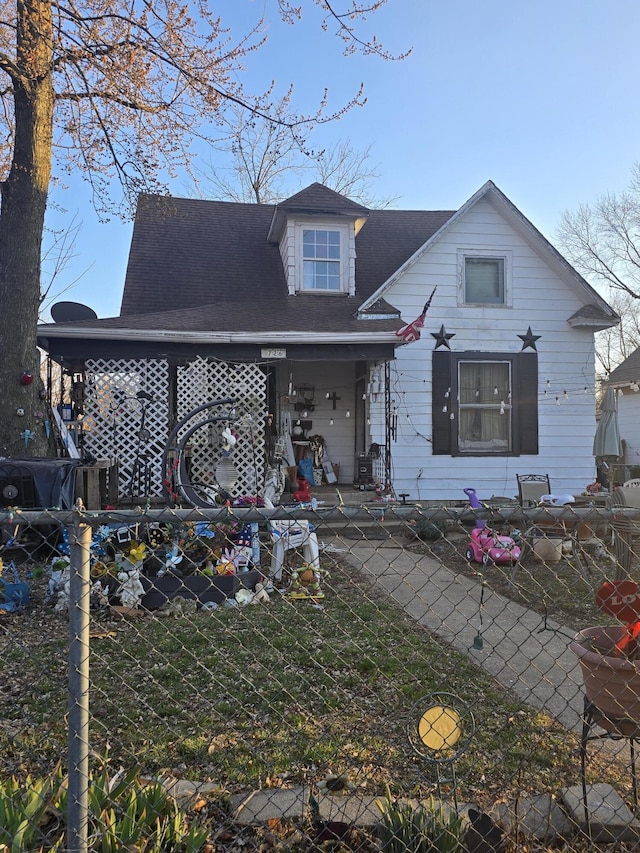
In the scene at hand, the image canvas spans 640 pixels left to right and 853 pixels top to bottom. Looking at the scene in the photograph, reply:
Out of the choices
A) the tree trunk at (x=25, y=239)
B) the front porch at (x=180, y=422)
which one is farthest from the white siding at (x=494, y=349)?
the tree trunk at (x=25, y=239)

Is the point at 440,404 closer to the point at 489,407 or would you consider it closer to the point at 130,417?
the point at 489,407

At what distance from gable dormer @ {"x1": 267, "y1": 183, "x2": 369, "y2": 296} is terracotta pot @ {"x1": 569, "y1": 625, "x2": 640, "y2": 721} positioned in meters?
9.40

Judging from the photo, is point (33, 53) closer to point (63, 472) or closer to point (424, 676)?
point (63, 472)

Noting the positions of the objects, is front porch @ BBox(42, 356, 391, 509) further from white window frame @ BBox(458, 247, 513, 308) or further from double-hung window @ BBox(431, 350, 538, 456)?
white window frame @ BBox(458, 247, 513, 308)

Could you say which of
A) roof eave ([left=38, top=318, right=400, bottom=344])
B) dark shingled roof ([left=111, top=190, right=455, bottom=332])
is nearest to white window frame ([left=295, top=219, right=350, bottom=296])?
dark shingled roof ([left=111, top=190, right=455, bottom=332])

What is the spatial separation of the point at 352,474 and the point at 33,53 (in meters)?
8.52

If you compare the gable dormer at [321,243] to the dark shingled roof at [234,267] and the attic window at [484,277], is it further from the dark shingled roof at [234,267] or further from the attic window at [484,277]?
the attic window at [484,277]

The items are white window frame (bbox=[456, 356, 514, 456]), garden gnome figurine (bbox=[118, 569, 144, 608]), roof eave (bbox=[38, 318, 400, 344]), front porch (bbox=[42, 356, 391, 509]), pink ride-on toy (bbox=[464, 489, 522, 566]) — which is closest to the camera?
garden gnome figurine (bbox=[118, 569, 144, 608])

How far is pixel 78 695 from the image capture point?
1.74 metres

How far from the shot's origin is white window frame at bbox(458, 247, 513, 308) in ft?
34.0

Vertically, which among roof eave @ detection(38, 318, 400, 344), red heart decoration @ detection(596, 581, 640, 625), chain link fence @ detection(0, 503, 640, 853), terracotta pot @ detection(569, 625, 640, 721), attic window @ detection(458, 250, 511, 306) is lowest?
chain link fence @ detection(0, 503, 640, 853)

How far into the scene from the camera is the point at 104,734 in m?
2.98

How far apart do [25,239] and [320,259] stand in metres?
4.98

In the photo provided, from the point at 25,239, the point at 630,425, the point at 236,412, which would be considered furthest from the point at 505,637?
the point at 630,425
